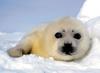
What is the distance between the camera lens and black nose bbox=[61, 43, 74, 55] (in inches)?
114

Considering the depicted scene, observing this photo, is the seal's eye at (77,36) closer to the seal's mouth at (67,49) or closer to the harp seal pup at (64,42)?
the harp seal pup at (64,42)

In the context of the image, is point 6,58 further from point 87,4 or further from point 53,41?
point 87,4

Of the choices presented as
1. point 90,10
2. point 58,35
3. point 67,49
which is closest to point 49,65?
point 67,49

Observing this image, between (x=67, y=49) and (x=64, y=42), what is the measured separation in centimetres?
7

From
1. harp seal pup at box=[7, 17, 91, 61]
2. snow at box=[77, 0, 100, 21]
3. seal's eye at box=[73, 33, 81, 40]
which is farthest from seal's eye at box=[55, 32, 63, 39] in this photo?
snow at box=[77, 0, 100, 21]

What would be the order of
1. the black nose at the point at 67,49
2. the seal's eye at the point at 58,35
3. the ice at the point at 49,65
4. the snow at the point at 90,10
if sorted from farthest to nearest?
the snow at the point at 90,10 < the seal's eye at the point at 58,35 < the black nose at the point at 67,49 < the ice at the point at 49,65

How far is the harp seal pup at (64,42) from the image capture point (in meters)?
2.95

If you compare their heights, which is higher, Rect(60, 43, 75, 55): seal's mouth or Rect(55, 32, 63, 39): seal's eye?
Rect(55, 32, 63, 39): seal's eye

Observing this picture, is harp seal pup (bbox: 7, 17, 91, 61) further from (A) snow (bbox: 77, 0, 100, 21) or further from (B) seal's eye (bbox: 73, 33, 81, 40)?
(A) snow (bbox: 77, 0, 100, 21)

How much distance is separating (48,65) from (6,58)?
16.6 inches

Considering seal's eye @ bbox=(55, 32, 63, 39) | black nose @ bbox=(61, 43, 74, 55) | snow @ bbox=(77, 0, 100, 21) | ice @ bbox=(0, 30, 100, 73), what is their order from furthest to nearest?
1. snow @ bbox=(77, 0, 100, 21)
2. seal's eye @ bbox=(55, 32, 63, 39)
3. black nose @ bbox=(61, 43, 74, 55)
4. ice @ bbox=(0, 30, 100, 73)

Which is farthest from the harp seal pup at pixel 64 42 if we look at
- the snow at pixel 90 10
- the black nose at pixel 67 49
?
the snow at pixel 90 10

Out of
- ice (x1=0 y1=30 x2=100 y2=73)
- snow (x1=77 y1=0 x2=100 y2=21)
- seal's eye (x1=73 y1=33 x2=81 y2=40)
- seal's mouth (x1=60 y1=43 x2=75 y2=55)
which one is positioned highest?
snow (x1=77 y1=0 x2=100 y2=21)

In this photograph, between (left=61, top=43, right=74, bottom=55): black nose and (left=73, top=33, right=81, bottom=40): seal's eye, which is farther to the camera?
(left=73, top=33, right=81, bottom=40): seal's eye
